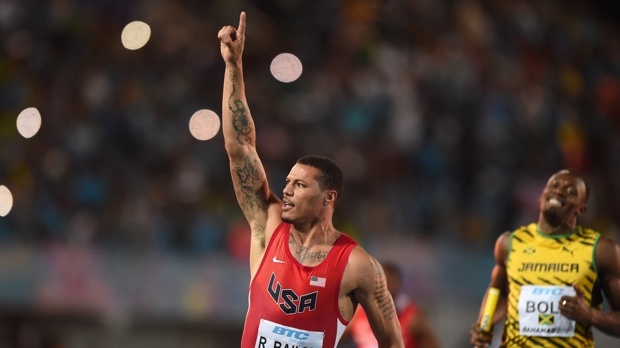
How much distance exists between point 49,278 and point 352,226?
3202mm

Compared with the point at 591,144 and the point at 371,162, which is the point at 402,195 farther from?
the point at 591,144

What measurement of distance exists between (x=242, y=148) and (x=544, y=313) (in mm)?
2231

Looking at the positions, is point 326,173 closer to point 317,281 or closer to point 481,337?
point 317,281

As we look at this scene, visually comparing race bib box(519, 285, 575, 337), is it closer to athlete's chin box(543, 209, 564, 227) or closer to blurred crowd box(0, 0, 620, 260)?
athlete's chin box(543, 209, 564, 227)

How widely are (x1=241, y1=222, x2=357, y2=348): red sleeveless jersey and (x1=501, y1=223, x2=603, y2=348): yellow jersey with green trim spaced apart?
1.57 meters

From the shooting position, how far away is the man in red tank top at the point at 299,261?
5.43 metres

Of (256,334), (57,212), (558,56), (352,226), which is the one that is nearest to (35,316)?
(57,212)

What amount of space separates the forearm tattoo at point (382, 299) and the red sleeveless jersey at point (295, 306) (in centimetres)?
20

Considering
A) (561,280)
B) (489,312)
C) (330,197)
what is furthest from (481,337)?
(330,197)

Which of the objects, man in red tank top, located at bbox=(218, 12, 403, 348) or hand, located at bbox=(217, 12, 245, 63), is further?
hand, located at bbox=(217, 12, 245, 63)

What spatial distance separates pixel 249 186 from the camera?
576 cm

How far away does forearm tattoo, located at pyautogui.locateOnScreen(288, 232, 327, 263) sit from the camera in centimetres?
555

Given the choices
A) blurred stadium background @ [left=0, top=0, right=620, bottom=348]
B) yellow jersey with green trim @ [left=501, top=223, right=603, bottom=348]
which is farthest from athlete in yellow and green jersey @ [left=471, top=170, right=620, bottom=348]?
blurred stadium background @ [left=0, top=0, right=620, bottom=348]

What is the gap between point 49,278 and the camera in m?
10.5
